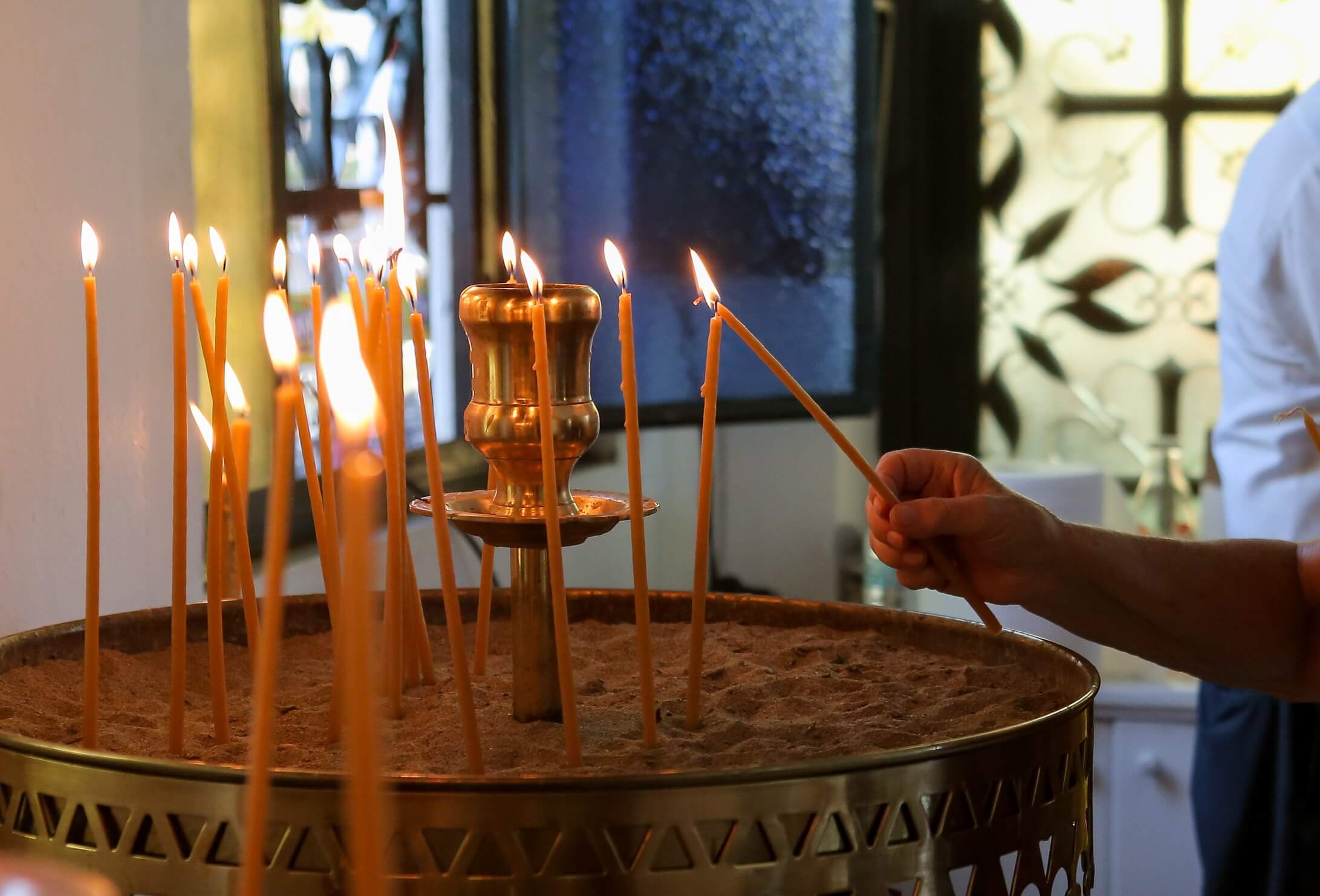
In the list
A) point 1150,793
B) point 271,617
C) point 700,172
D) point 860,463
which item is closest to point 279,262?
point 860,463

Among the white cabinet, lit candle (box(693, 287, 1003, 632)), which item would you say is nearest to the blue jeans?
the white cabinet

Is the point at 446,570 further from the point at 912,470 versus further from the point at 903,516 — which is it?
the point at 912,470

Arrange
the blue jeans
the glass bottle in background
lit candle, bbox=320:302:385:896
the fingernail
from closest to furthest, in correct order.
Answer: lit candle, bbox=320:302:385:896, the fingernail, the blue jeans, the glass bottle in background

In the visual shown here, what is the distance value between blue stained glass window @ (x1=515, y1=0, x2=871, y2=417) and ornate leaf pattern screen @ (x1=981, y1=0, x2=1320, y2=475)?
1.60 ft

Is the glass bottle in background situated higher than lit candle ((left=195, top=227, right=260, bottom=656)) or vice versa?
lit candle ((left=195, top=227, right=260, bottom=656))

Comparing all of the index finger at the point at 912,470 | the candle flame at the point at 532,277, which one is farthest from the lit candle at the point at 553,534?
the index finger at the point at 912,470

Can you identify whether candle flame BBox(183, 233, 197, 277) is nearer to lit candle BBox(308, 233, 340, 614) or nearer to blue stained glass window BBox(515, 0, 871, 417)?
lit candle BBox(308, 233, 340, 614)

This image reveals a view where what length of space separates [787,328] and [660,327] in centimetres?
22

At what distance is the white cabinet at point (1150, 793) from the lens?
1936mm

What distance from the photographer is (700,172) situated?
1.92m

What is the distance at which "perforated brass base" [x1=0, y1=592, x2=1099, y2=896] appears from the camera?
14.4 inches

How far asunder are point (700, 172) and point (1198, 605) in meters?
1.15

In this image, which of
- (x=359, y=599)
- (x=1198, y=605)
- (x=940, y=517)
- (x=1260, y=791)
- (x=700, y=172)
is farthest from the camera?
(x=700, y=172)

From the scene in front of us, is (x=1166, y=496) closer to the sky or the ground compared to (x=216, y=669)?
closer to the ground
